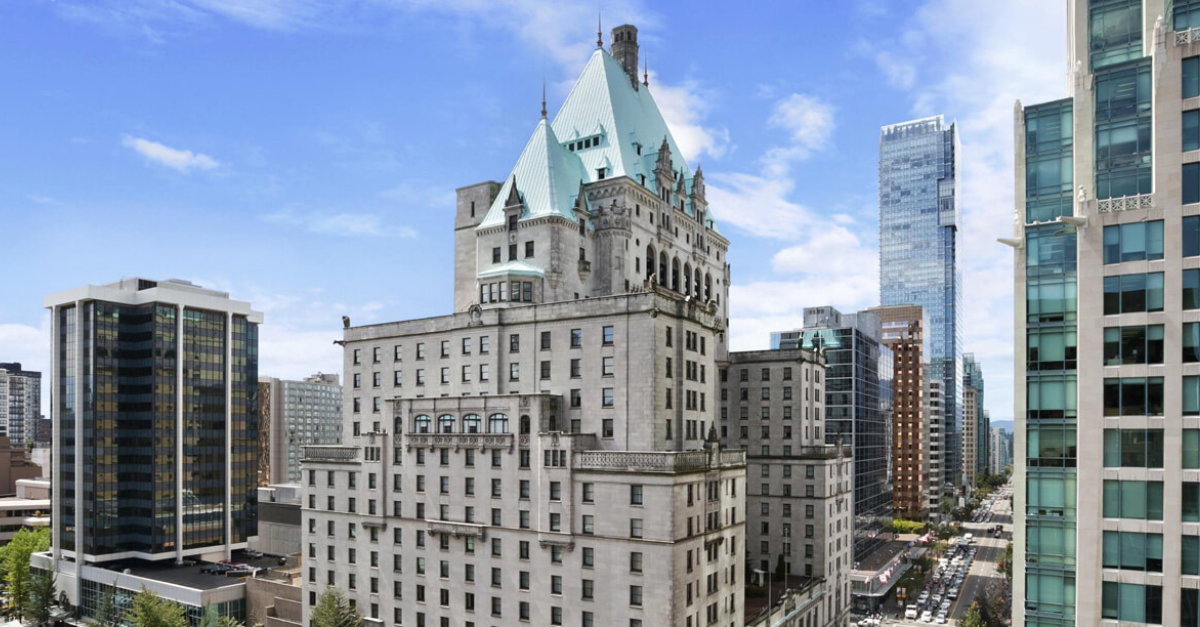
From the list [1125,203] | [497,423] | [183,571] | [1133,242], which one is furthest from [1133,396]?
[183,571]

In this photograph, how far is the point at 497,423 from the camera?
87.2 m

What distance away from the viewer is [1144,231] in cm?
4788

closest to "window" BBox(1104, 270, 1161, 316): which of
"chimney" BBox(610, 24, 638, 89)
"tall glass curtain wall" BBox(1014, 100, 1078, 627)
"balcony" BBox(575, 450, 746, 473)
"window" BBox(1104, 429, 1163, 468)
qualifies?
"tall glass curtain wall" BBox(1014, 100, 1078, 627)

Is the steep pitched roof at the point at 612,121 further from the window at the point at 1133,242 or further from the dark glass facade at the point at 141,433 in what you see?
the dark glass facade at the point at 141,433

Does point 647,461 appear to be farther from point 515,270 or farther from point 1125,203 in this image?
point 1125,203

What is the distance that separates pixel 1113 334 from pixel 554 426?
53480 mm

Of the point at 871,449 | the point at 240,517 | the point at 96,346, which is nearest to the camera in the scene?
the point at 96,346

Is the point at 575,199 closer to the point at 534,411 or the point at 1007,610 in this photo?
the point at 534,411

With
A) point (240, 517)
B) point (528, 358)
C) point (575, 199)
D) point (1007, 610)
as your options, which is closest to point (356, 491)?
point (528, 358)

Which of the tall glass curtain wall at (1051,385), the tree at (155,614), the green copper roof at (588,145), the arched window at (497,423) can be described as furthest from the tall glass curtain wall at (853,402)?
the tree at (155,614)

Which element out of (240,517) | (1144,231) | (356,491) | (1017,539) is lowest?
(240,517)

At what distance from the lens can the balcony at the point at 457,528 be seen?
86.1m

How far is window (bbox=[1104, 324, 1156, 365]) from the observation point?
4694 centimetres

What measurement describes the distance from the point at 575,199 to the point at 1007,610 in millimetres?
107806
